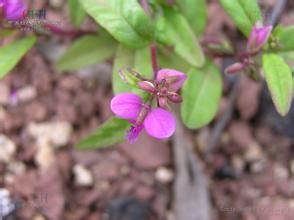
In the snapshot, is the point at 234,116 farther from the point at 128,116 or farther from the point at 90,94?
the point at 128,116

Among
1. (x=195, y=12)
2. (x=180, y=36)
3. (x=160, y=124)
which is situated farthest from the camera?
(x=195, y=12)

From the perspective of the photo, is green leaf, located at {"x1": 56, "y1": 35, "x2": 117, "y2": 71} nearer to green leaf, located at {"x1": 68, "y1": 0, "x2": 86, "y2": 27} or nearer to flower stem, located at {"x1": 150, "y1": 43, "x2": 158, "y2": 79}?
green leaf, located at {"x1": 68, "y1": 0, "x2": 86, "y2": 27}

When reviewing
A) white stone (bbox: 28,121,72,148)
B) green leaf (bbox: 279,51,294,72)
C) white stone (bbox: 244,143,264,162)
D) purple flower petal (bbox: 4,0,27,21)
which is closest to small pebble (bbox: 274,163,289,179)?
white stone (bbox: 244,143,264,162)

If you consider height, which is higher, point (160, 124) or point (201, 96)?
point (160, 124)

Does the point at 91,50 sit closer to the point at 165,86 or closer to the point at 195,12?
the point at 195,12

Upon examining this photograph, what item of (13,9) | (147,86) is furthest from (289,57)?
(13,9)

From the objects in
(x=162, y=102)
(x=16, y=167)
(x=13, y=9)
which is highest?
(x=13, y=9)

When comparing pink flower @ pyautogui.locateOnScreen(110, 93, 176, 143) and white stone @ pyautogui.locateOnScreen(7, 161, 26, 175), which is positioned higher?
pink flower @ pyautogui.locateOnScreen(110, 93, 176, 143)
